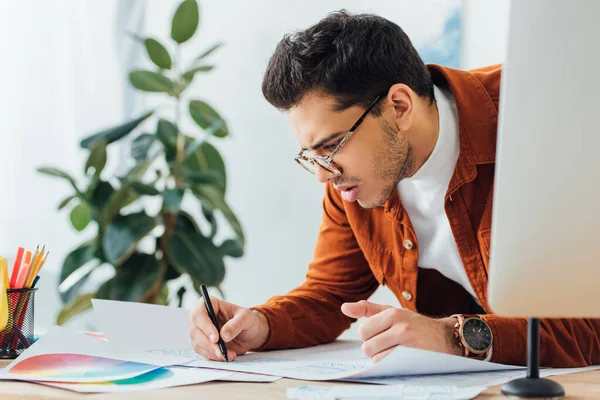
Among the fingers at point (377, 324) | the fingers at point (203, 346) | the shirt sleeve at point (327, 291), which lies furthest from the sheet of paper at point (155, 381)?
the shirt sleeve at point (327, 291)

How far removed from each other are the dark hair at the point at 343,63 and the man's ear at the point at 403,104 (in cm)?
2

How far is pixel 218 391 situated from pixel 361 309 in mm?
268

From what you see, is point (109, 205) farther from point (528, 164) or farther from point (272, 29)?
point (528, 164)

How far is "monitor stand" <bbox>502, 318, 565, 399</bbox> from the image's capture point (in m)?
0.84

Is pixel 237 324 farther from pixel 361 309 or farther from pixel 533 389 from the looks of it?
pixel 533 389

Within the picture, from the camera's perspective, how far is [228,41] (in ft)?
10.1

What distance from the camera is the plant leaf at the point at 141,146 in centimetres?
257

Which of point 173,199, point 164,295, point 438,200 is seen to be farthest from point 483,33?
point 164,295

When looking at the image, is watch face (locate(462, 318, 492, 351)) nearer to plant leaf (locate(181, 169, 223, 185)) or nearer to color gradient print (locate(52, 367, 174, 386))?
color gradient print (locate(52, 367, 174, 386))

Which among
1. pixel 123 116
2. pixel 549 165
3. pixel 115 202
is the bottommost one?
pixel 115 202

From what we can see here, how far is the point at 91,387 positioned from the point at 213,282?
150 cm

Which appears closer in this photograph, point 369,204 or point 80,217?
point 369,204

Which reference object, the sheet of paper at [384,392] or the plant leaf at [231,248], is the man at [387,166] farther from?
the plant leaf at [231,248]

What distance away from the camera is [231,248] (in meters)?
2.61
